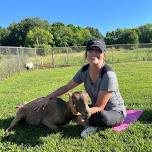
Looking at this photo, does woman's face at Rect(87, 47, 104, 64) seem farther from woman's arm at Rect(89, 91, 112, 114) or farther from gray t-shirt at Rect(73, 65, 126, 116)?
woman's arm at Rect(89, 91, 112, 114)

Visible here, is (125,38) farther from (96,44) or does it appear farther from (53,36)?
(96,44)

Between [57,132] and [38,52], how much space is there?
2455 cm

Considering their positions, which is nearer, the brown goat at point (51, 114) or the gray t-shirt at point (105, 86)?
the gray t-shirt at point (105, 86)

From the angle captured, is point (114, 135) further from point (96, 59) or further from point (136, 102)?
point (136, 102)

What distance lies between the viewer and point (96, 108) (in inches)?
209

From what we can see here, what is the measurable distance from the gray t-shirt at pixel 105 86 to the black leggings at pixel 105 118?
116 millimetres

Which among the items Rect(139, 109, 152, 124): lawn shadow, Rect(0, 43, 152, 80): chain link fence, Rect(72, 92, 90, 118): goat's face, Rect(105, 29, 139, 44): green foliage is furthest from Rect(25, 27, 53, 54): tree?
Rect(72, 92, 90, 118): goat's face

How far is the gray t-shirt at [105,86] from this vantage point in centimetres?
546

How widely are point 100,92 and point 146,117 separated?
134 cm

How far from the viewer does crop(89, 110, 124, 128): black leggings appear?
5.42 meters

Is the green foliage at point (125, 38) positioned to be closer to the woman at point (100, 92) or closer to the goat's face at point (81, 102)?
the woman at point (100, 92)

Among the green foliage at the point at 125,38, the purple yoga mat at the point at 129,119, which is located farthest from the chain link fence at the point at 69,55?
the green foliage at the point at 125,38

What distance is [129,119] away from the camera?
6.16 meters

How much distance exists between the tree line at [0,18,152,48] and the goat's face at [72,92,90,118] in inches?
2462
